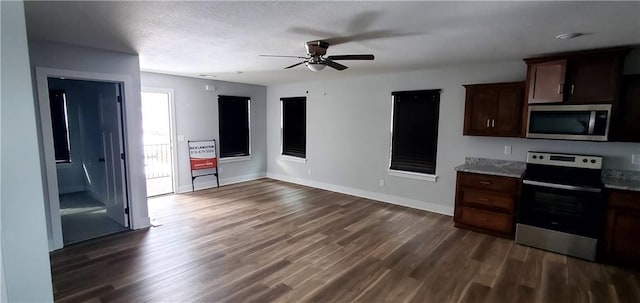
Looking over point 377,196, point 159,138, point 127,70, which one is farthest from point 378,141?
point 159,138

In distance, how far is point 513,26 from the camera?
258cm

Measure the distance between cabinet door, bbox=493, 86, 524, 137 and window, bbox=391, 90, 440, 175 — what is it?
1.01 metres

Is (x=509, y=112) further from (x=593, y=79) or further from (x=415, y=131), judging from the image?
(x=415, y=131)

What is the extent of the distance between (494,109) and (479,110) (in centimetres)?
19

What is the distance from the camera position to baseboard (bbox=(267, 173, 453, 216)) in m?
5.00

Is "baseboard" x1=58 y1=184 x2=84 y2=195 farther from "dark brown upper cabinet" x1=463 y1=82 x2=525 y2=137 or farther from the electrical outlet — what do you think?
the electrical outlet

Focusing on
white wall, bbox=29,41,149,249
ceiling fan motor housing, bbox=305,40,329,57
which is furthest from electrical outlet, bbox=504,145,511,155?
white wall, bbox=29,41,149,249

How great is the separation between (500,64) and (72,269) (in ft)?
18.8

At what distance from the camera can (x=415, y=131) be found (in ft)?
17.1

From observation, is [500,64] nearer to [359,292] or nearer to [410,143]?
[410,143]

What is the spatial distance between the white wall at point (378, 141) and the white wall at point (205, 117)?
327 mm

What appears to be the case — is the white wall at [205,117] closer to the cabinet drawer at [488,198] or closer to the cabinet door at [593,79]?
the cabinet drawer at [488,198]

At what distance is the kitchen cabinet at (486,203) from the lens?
388 centimetres

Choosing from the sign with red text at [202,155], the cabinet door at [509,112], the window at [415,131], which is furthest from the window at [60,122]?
the cabinet door at [509,112]
